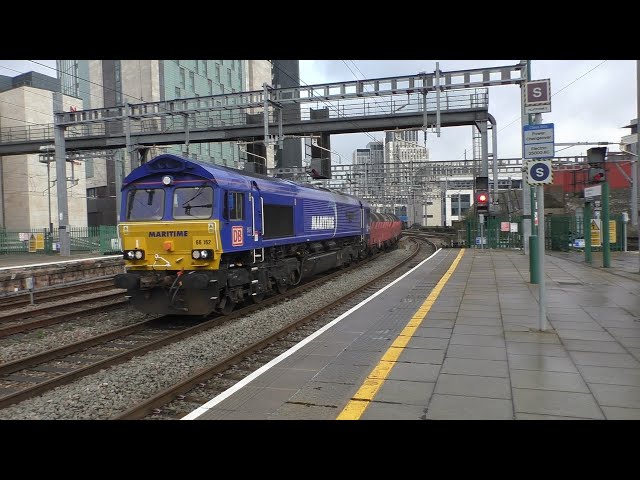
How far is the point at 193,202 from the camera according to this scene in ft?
31.7

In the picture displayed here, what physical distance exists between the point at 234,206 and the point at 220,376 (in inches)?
176

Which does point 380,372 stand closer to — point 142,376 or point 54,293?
point 142,376

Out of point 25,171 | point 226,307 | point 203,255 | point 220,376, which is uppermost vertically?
point 25,171

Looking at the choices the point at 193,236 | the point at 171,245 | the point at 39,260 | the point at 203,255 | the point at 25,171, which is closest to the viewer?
the point at 203,255

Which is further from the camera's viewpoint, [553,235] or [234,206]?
[553,235]

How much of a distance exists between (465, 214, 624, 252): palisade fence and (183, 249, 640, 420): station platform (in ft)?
48.7

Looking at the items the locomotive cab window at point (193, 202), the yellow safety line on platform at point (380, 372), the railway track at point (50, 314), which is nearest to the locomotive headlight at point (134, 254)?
the locomotive cab window at point (193, 202)

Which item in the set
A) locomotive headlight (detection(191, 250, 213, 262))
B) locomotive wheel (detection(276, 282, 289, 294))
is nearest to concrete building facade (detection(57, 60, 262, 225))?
locomotive wheel (detection(276, 282, 289, 294))

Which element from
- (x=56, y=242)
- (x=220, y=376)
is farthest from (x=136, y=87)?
(x=220, y=376)

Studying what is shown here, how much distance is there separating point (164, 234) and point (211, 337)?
2415mm

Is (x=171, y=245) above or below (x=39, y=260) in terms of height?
above

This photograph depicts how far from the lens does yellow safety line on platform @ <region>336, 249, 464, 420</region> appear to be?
174 inches

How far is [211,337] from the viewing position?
8.62m

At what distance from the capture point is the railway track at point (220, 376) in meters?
5.16
